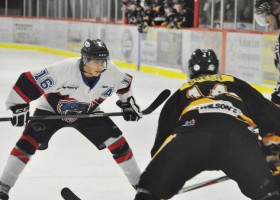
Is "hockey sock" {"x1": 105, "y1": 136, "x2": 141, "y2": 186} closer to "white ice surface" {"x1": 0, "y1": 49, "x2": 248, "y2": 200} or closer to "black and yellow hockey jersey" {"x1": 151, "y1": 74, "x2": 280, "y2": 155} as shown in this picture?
"white ice surface" {"x1": 0, "y1": 49, "x2": 248, "y2": 200}

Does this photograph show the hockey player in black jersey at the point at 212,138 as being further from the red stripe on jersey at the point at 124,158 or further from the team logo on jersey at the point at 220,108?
the red stripe on jersey at the point at 124,158

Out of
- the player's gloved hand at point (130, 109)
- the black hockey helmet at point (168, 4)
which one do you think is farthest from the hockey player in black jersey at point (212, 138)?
the black hockey helmet at point (168, 4)

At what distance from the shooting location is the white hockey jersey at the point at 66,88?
11.8 ft

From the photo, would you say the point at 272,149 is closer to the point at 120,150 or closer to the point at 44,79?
the point at 120,150

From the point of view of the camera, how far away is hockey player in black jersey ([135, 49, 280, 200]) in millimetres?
2586

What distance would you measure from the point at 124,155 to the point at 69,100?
0.41 m

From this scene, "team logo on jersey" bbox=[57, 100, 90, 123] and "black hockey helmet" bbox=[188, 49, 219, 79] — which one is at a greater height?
"black hockey helmet" bbox=[188, 49, 219, 79]

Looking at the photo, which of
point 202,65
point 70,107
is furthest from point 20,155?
point 202,65

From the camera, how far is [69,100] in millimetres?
3822

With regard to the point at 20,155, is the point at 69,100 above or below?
above

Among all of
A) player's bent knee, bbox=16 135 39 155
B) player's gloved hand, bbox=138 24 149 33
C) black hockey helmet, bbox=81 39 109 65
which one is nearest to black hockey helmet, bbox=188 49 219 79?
black hockey helmet, bbox=81 39 109 65

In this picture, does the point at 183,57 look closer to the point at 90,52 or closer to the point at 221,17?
the point at 221,17

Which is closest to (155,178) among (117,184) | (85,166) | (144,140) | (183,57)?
(117,184)

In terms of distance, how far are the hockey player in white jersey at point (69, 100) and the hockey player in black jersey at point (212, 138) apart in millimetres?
915
